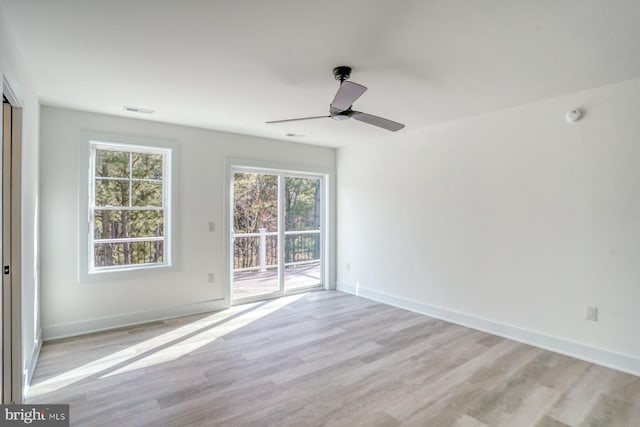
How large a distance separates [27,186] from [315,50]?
253 centimetres

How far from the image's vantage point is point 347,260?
5781 mm

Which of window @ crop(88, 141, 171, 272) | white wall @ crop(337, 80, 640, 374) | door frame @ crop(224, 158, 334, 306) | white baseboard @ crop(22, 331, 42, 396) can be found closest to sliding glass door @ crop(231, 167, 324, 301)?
door frame @ crop(224, 158, 334, 306)

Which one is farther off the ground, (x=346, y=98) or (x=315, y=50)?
(x=315, y=50)

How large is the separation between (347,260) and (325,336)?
2.18 meters

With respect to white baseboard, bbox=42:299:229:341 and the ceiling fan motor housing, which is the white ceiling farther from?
white baseboard, bbox=42:299:229:341

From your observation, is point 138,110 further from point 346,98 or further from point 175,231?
point 346,98

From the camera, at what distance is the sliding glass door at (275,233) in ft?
16.8

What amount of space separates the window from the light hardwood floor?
90 cm

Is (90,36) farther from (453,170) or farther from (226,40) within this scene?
(453,170)

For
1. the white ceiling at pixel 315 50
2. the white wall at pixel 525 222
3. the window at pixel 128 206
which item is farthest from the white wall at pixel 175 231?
the white wall at pixel 525 222

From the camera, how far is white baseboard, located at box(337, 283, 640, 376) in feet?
9.66

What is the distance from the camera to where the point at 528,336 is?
3.51 metres

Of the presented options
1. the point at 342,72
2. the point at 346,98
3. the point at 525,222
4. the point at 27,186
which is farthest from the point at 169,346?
the point at 525,222

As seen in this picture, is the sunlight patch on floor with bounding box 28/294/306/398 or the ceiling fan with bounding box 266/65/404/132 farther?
the sunlight patch on floor with bounding box 28/294/306/398
